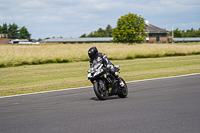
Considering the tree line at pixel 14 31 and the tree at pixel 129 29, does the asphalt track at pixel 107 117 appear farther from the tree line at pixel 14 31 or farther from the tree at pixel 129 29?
the tree line at pixel 14 31

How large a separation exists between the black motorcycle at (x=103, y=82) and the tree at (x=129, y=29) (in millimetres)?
66356

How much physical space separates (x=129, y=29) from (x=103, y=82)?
6959 cm

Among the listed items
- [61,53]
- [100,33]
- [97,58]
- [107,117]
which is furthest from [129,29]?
[100,33]

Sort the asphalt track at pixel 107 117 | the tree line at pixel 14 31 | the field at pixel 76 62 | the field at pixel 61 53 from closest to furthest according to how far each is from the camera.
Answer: the asphalt track at pixel 107 117 < the field at pixel 76 62 < the field at pixel 61 53 < the tree line at pixel 14 31

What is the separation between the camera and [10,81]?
15430 mm

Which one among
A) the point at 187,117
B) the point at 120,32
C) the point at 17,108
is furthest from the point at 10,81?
the point at 120,32

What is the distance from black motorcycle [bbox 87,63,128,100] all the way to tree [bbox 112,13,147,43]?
218 ft

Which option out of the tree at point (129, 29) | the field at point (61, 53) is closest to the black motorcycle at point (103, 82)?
the field at point (61, 53)

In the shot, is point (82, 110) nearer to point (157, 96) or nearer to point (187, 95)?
point (157, 96)

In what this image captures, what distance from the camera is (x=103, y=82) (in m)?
8.21

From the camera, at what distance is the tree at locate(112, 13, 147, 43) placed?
75.5 metres

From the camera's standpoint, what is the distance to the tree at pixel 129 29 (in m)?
75.5

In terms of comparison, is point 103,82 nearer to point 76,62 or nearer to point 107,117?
point 107,117

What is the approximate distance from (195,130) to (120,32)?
71.8m
